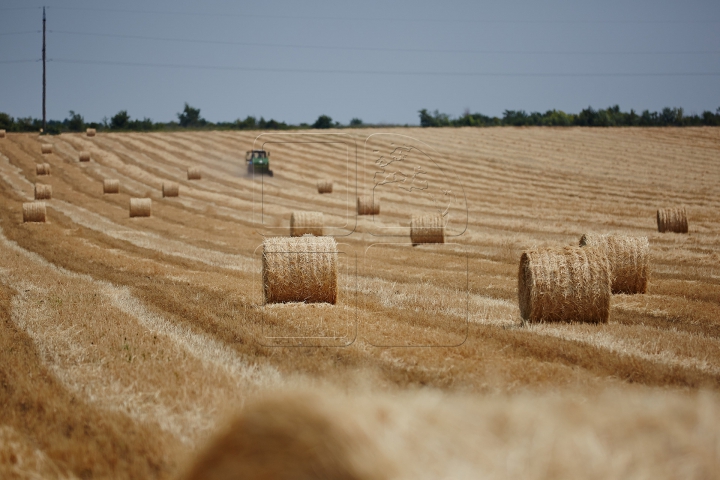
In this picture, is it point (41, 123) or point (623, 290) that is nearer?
point (623, 290)

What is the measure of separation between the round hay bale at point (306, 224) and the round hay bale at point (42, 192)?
576 inches

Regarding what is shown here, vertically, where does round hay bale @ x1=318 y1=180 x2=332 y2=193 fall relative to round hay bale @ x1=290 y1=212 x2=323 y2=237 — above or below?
above

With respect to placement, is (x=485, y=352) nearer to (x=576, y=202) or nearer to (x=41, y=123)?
(x=576, y=202)

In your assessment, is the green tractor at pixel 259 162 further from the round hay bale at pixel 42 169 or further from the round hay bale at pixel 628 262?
the round hay bale at pixel 628 262

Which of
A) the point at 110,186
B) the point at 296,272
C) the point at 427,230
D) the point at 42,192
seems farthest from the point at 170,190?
the point at 296,272

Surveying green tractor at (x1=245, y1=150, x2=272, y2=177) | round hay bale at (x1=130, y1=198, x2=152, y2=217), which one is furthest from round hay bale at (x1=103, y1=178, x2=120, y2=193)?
green tractor at (x1=245, y1=150, x2=272, y2=177)

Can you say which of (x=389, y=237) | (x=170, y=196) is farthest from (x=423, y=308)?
(x=170, y=196)

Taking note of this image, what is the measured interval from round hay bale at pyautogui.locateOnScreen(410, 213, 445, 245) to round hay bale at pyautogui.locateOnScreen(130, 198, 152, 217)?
10.8m

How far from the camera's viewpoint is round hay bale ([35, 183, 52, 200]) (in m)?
28.1

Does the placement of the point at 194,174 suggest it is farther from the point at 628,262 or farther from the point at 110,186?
the point at 628,262

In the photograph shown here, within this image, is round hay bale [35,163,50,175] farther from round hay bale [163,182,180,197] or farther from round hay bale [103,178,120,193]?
round hay bale [163,182,180,197]

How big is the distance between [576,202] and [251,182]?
16.7 meters

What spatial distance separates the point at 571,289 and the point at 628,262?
111 inches

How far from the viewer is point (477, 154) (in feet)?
142
